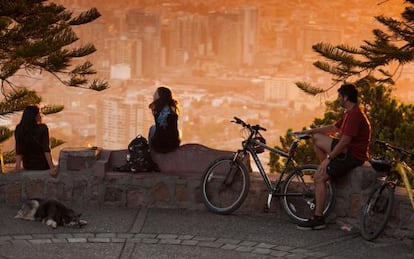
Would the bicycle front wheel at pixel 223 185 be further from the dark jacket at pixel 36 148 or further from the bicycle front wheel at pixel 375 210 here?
the dark jacket at pixel 36 148

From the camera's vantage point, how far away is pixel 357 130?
743 centimetres

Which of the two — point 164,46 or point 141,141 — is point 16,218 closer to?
point 141,141

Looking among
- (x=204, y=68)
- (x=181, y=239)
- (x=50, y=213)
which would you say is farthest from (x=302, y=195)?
(x=204, y=68)

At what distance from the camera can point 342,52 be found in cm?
1608

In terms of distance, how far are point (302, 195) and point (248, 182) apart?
1.73 feet

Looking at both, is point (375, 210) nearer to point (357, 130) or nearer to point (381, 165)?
point (381, 165)

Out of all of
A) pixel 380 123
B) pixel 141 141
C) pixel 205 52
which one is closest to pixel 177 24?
pixel 205 52

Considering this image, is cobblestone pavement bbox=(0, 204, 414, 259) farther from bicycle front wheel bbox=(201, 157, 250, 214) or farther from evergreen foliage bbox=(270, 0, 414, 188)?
evergreen foliage bbox=(270, 0, 414, 188)

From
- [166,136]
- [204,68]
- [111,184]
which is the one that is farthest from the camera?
[204,68]

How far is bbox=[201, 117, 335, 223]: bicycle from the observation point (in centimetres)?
783

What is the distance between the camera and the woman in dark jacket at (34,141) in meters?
8.67

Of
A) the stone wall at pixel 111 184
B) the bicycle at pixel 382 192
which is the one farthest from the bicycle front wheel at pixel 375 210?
the stone wall at pixel 111 184

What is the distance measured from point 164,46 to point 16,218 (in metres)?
58.2

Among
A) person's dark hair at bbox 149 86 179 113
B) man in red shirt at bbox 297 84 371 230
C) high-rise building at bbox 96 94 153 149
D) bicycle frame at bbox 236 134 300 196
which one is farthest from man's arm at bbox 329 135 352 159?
high-rise building at bbox 96 94 153 149
